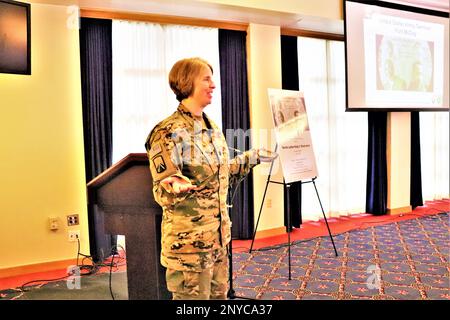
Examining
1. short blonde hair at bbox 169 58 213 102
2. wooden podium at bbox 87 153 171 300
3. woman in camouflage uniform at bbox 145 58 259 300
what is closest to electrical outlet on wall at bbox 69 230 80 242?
wooden podium at bbox 87 153 171 300

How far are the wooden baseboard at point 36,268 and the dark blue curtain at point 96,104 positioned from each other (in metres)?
0.26

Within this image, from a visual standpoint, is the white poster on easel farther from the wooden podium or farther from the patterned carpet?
the wooden podium

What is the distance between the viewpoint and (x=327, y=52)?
5301 millimetres

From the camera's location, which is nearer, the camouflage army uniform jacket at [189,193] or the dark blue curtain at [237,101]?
the camouflage army uniform jacket at [189,193]

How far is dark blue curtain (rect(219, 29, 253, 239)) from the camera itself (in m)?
4.50

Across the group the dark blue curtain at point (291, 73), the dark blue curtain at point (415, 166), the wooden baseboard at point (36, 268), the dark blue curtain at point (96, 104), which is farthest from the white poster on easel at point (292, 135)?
the dark blue curtain at point (415, 166)

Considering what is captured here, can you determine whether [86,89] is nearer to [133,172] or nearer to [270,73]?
[270,73]

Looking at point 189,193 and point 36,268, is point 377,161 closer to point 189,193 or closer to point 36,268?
point 36,268

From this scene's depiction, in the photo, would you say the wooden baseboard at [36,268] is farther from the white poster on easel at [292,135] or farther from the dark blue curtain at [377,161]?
the dark blue curtain at [377,161]

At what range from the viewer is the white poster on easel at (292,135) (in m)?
3.45

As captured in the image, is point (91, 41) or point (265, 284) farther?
point (91, 41)

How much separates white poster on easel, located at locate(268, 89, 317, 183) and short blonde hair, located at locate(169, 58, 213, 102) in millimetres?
1786
